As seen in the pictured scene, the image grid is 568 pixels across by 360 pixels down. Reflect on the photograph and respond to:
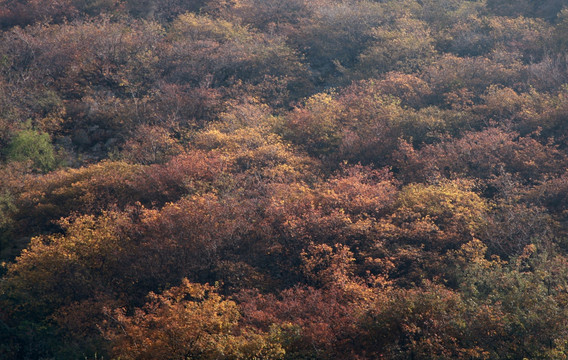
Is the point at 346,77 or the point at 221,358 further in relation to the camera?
the point at 346,77

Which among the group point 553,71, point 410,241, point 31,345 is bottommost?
point 31,345

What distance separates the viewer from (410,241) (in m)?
27.1

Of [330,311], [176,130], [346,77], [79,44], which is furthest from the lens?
[346,77]

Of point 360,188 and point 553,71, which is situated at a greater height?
point 553,71

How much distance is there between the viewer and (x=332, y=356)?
18828mm

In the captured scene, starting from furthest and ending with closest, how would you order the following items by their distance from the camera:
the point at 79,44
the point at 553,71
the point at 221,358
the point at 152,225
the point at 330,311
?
the point at 79,44 < the point at 553,71 < the point at 152,225 < the point at 330,311 < the point at 221,358

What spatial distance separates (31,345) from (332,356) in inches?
588

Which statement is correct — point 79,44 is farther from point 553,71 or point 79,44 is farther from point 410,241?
point 553,71

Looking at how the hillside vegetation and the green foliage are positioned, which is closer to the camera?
the hillside vegetation

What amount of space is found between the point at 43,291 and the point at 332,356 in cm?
1556

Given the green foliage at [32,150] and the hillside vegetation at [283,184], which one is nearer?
the hillside vegetation at [283,184]

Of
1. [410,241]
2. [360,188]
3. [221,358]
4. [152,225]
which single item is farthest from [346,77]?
[221,358]

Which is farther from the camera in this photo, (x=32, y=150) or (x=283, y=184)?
(x=32, y=150)

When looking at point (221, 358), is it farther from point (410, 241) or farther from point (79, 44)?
point (79, 44)
